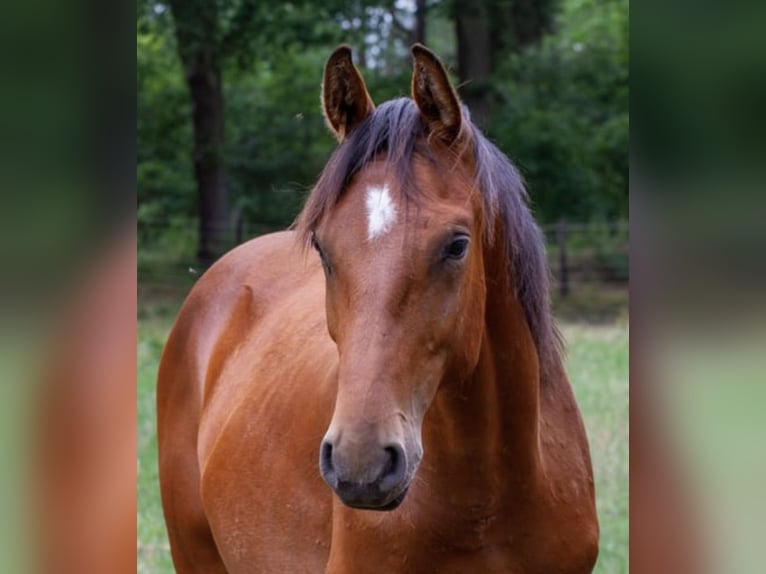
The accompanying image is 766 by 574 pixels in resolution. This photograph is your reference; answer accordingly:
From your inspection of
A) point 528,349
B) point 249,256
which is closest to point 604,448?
point 249,256

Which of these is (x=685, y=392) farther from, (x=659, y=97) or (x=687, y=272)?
(x=659, y=97)

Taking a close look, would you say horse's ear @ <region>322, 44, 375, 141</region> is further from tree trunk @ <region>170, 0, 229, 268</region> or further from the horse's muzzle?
tree trunk @ <region>170, 0, 229, 268</region>

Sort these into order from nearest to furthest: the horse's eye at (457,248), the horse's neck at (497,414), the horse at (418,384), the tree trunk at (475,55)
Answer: the horse at (418,384) → the horse's eye at (457,248) → the horse's neck at (497,414) → the tree trunk at (475,55)

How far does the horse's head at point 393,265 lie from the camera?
1759mm

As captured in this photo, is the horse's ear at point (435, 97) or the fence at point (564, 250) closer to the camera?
the horse's ear at point (435, 97)

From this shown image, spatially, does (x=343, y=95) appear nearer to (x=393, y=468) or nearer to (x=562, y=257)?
(x=393, y=468)

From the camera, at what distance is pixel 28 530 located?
76cm

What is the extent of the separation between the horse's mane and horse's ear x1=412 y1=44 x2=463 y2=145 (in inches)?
1.2

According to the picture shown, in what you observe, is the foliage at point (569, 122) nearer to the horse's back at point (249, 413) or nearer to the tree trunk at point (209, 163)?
the tree trunk at point (209, 163)

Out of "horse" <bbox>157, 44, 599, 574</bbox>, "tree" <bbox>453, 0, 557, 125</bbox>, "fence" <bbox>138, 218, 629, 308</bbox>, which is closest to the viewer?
"horse" <bbox>157, 44, 599, 574</bbox>

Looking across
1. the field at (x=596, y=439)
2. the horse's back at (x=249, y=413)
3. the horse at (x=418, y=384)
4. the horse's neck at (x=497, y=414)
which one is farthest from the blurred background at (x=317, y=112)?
the horse's neck at (x=497, y=414)

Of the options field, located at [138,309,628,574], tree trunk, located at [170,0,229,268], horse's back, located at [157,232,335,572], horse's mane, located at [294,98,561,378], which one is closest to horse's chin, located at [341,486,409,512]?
horse's mane, located at [294,98,561,378]

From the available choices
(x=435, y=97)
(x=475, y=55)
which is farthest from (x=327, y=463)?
(x=475, y=55)

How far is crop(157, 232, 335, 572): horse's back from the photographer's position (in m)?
2.93
